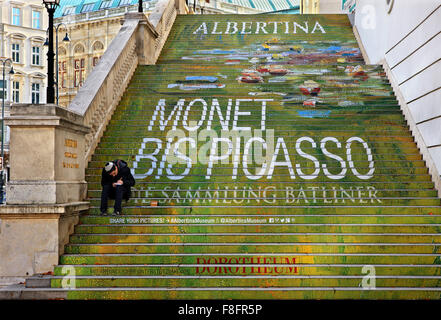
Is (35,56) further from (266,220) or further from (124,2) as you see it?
(266,220)

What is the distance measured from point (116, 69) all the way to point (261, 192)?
5.54 metres

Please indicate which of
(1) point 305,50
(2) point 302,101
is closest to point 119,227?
(2) point 302,101

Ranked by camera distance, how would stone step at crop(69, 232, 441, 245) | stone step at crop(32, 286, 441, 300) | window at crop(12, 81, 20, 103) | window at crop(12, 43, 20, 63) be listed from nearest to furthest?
stone step at crop(32, 286, 441, 300)
stone step at crop(69, 232, 441, 245)
window at crop(12, 81, 20, 103)
window at crop(12, 43, 20, 63)

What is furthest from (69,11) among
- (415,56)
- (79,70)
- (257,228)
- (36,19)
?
(257,228)

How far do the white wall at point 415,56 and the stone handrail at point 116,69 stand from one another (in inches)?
257

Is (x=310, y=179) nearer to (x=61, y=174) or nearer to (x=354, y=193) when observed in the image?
(x=354, y=193)

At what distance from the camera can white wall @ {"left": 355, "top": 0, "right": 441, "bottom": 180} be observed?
1456 centimetres

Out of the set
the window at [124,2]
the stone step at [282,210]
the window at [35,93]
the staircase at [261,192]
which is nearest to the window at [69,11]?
the window at [124,2]

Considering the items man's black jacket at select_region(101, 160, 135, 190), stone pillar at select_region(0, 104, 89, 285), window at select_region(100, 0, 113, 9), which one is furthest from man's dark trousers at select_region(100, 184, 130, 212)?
window at select_region(100, 0, 113, 9)

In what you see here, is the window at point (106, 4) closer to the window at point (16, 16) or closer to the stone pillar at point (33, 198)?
the window at point (16, 16)

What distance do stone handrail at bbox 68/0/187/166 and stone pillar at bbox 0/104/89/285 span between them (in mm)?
2150

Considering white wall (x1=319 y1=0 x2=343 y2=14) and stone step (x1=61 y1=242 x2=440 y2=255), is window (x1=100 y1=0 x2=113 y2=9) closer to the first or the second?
white wall (x1=319 y1=0 x2=343 y2=14)

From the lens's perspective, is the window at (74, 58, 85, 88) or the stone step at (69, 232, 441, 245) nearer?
the stone step at (69, 232, 441, 245)

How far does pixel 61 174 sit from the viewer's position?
1261 centimetres
